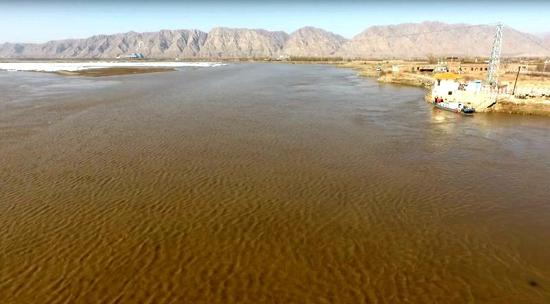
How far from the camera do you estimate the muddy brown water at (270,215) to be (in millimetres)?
10234

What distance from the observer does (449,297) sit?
9.89m

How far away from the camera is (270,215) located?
14.4 m

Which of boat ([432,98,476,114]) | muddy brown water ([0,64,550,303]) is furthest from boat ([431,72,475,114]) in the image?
muddy brown water ([0,64,550,303])

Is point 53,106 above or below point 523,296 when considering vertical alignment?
above

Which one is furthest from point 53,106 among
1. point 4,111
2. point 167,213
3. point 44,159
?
point 167,213

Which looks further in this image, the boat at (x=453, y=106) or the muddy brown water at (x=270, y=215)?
the boat at (x=453, y=106)

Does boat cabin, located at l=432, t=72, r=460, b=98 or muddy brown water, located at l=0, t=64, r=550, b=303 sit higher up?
boat cabin, located at l=432, t=72, r=460, b=98

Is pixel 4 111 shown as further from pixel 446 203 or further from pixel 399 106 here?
pixel 399 106

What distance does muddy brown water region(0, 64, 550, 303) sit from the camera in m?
10.2

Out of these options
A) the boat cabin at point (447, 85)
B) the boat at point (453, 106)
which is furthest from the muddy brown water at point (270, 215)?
the boat cabin at point (447, 85)

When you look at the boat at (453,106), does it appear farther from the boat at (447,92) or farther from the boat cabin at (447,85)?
the boat cabin at (447,85)

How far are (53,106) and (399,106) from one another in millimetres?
43611

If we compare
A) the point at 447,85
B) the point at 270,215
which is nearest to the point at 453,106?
the point at 447,85

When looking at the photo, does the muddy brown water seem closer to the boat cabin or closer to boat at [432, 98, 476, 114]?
boat at [432, 98, 476, 114]
